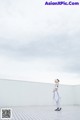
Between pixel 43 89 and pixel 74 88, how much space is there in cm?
323

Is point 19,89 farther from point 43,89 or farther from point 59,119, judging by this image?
point 59,119

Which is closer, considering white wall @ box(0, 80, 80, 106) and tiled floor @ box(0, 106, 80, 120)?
tiled floor @ box(0, 106, 80, 120)

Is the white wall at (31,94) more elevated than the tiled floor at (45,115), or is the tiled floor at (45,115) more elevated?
the white wall at (31,94)

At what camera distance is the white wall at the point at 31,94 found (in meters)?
17.1

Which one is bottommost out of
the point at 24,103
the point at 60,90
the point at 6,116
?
the point at 6,116

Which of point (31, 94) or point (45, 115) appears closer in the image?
point (45, 115)

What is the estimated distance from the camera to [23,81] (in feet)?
59.6

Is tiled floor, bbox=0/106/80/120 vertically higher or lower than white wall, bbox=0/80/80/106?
lower

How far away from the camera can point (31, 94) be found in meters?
18.6

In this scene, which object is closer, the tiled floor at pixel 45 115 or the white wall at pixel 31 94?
the tiled floor at pixel 45 115

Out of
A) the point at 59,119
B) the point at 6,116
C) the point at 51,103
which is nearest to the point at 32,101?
the point at 51,103

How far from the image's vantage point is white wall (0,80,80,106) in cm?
1708

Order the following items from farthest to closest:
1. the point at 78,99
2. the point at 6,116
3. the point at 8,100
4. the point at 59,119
A: the point at 78,99, the point at 8,100, the point at 59,119, the point at 6,116

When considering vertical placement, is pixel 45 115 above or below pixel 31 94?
below
